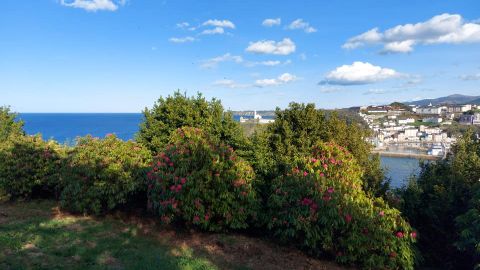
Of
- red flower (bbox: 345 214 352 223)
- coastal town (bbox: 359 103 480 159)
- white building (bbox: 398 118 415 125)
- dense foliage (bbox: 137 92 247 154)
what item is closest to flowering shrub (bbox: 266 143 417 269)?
red flower (bbox: 345 214 352 223)

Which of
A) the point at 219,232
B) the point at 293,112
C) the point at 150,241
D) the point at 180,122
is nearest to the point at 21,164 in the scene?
the point at 180,122

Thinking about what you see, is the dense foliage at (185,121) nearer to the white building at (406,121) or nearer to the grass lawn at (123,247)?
the grass lawn at (123,247)

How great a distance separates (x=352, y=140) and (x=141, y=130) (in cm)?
1050

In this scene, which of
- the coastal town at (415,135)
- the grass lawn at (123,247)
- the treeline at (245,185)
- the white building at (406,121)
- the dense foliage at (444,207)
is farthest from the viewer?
the white building at (406,121)

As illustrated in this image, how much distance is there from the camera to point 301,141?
1355 centimetres

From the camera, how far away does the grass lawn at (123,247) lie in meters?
6.71

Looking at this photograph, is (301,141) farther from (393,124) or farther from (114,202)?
(393,124)

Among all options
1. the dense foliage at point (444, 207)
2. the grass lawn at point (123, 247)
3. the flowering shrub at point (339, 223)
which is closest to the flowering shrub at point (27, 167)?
the grass lawn at point (123, 247)

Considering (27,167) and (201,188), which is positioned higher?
(27,167)

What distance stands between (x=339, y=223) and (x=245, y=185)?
2729mm

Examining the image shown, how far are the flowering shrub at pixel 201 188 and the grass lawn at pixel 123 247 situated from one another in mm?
611

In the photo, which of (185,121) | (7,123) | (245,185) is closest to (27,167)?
(185,121)

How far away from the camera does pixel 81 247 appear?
7527 mm

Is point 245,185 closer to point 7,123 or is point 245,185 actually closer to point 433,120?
point 7,123
